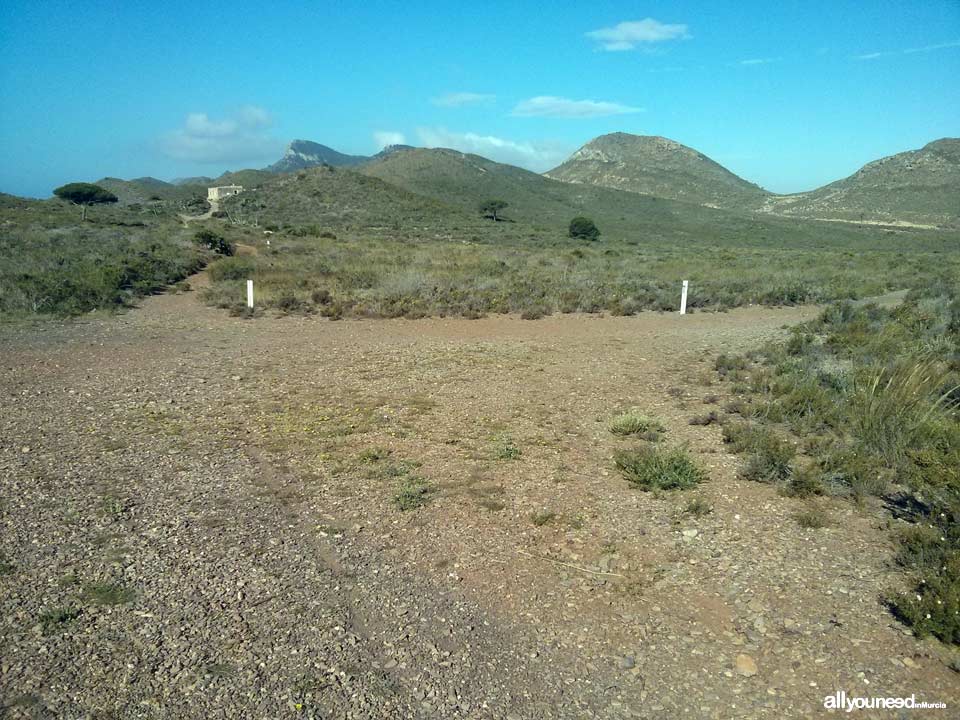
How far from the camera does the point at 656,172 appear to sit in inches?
5039

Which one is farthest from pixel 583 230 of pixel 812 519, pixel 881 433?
pixel 812 519

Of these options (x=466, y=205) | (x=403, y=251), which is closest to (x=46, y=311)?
(x=403, y=251)

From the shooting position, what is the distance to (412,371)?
11.3 m

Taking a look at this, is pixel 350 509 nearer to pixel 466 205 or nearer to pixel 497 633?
pixel 497 633

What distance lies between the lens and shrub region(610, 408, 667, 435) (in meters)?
8.22

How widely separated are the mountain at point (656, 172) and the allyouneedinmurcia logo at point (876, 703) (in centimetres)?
11581

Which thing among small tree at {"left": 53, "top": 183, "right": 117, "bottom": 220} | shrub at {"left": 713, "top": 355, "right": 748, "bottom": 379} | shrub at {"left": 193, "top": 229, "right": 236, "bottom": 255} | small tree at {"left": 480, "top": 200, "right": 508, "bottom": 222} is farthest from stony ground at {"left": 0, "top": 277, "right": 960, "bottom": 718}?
small tree at {"left": 480, "top": 200, "right": 508, "bottom": 222}

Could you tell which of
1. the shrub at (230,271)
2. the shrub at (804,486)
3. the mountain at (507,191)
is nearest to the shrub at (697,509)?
the shrub at (804,486)

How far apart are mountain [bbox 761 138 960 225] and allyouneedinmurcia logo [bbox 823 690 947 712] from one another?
90.2 m

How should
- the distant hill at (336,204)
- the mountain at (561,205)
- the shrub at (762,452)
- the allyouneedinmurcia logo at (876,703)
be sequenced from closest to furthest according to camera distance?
the allyouneedinmurcia logo at (876,703)
the shrub at (762,452)
the distant hill at (336,204)
the mountain at (561,205)

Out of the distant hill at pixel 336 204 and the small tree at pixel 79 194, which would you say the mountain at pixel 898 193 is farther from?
the small tree at pixel 79 194

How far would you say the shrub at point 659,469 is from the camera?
21.4 ft

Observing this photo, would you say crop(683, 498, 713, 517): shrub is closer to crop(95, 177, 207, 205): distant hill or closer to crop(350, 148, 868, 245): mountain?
crop(350, 148, 868, 245): mountain

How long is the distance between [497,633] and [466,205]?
3297 inches
